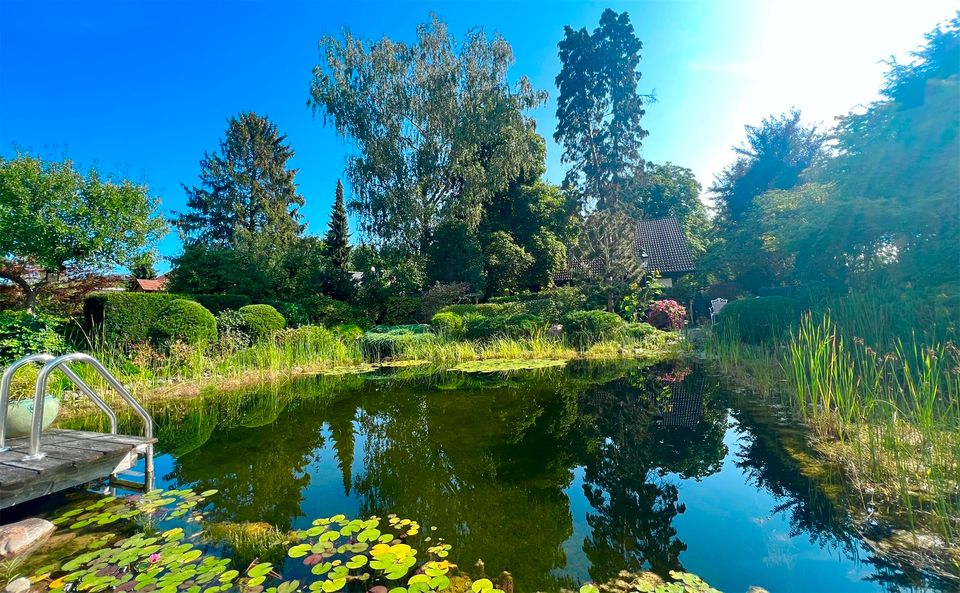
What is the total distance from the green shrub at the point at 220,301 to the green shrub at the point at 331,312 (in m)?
2.27

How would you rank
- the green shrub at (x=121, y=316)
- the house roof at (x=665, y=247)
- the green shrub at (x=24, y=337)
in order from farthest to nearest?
the house roof at (x=665, y=247)
the green shrub at (x=121, y=316)
the green shrub at (x=24, y=337)

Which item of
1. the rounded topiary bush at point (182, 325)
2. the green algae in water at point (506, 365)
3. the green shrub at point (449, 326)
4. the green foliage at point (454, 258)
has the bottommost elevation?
the green algae in water at point (506, 365)

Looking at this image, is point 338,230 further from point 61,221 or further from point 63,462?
point 63,462

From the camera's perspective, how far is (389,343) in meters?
11.0

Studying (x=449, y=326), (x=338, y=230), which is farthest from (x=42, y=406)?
(x=338, y=230)

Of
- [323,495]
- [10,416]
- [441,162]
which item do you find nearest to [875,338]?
[323,495]

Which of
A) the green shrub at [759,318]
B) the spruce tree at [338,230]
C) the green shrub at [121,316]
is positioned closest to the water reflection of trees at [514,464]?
the green shrub at [759,318]

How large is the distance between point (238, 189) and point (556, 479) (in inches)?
1094

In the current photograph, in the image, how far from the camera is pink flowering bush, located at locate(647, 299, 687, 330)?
45.5 ft

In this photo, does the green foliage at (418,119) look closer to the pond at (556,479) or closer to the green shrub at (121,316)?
the green shrub at (121,316)

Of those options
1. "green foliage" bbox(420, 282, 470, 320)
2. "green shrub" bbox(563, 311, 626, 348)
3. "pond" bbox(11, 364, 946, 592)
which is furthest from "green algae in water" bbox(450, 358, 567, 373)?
"green foliage" bbox(420, 282, 470, 320)

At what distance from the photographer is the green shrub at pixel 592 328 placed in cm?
1127

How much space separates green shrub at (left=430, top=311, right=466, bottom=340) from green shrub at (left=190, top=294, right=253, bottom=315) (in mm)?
5972

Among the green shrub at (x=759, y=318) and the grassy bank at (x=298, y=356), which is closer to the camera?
the grassy bank at (x=298, y=356)
